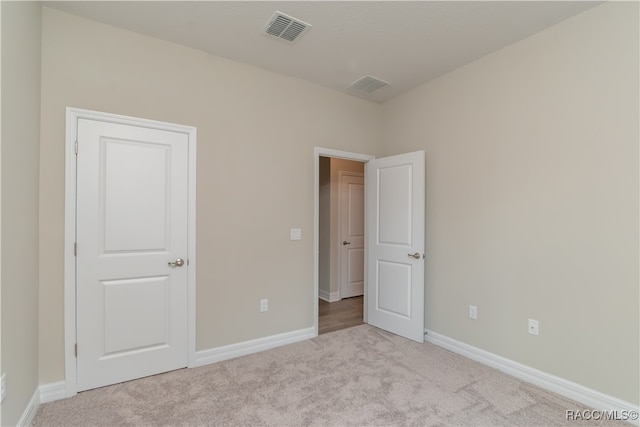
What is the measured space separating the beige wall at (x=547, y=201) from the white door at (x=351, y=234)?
1936mm

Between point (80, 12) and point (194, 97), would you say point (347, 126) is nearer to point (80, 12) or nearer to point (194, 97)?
point (194, 97)

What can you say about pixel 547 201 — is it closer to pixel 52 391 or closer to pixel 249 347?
pixel 249 347

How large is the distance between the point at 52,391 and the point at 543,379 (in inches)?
142

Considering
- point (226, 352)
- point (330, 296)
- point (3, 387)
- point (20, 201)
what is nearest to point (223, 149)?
point (20, 201)

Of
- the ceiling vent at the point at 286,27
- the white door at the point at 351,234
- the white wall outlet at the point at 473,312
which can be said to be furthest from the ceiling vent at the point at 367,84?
the white wall outlet at the point at 473,312

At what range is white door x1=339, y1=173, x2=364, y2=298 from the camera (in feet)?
16.6

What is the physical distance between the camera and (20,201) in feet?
5.91

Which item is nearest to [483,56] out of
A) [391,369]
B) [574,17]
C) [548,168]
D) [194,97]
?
[574,17]

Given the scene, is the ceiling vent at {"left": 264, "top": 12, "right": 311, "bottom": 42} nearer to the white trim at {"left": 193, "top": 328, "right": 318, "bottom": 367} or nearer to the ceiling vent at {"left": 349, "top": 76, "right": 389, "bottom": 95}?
the ceiling vent at {"left": 349, "top": 76, "right": 389, "bottom": 95}

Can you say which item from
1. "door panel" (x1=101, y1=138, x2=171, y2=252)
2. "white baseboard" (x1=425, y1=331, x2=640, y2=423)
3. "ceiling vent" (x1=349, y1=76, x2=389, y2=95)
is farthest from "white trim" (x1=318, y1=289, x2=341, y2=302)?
"ceiling vent" (x1=349, y1=76, x2=389, y2=95)

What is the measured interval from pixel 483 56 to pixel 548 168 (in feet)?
3.94

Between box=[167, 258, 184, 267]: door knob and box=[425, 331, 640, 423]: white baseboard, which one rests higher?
box=[167, 258, 184, 267]: door knob

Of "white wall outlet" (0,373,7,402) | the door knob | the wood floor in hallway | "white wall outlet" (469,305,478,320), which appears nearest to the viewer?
"white wall outlet" (0,373,7,402)

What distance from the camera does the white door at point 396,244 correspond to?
3242 millimetres
